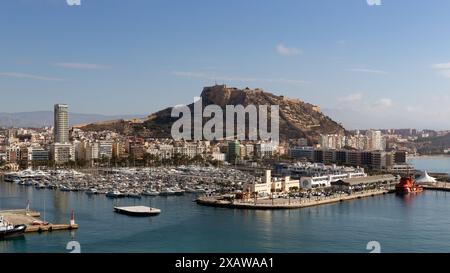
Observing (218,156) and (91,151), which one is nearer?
(91,151)

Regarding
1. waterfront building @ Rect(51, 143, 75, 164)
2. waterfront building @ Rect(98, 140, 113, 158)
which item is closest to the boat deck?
waterfront building @ Rect(51, 143, 75, 164)

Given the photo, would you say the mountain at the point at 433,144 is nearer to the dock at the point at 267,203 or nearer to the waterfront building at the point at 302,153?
the waterfront building at the point at 302,153

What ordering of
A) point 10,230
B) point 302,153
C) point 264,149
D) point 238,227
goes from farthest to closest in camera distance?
point 264,149 → point 302,153 → point 238,227 → point 10,230

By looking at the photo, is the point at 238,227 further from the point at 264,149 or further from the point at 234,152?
the point at 264,149

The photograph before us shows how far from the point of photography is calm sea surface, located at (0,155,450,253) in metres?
3.82

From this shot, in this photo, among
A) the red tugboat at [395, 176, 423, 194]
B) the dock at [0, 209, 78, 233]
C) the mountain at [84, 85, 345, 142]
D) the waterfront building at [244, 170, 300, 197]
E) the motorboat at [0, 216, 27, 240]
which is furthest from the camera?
the mountain at [84, 85, 345, 142]

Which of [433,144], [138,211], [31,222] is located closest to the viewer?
[31,222]

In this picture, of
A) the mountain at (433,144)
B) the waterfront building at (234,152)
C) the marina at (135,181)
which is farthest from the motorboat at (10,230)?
the mountain at (433,144)

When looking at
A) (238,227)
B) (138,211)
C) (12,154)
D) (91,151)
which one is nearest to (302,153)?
(91,151)

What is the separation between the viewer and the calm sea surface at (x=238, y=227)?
382 centimetres

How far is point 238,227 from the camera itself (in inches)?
198

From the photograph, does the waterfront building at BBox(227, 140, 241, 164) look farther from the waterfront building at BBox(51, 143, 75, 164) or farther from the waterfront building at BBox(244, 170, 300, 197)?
the waterfront building at BBox(244, 170, 300, 197)

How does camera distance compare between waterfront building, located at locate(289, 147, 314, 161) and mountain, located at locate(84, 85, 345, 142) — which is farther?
mountain, located at locate(84, 85, 345, 142)
